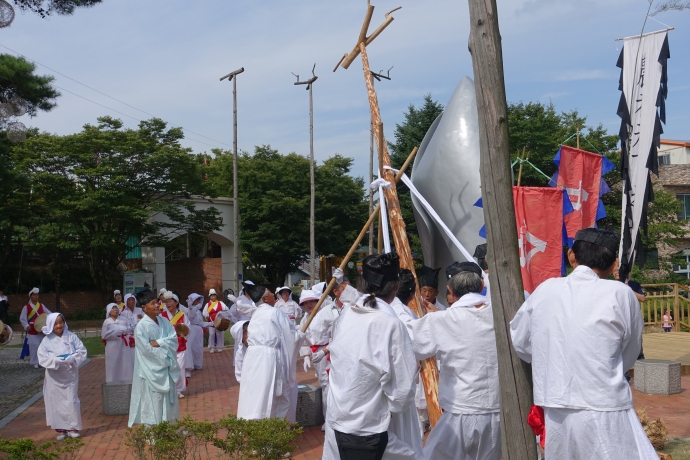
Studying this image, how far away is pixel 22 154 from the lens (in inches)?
933

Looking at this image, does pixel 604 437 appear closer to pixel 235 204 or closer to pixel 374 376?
pixel 374 376

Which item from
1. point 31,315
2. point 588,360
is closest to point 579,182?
point 588,360

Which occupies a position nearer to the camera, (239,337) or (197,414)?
(239,337)

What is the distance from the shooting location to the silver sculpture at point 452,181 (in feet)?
29.3

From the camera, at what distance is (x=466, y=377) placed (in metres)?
4.11

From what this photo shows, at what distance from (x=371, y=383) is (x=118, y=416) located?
642 centimetres

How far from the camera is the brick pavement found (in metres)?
7.22

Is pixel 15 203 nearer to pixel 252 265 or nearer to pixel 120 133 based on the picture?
pixel 120 133

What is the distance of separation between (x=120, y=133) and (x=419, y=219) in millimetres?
17955

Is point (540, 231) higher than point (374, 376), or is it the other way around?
point (540, 231)

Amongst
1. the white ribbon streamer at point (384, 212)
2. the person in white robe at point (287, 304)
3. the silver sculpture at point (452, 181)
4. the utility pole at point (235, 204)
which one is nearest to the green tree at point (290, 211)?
the utility pole at point (235, 204)

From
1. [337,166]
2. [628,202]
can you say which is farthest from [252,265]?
[628,202]

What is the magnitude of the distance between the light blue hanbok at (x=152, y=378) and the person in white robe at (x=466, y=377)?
398 centimetres

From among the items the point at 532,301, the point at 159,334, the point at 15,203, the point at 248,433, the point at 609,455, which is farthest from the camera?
the point at 15,203
